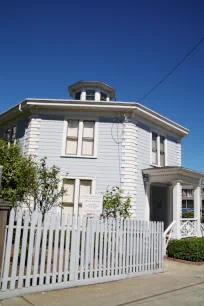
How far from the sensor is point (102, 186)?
40.0 ft

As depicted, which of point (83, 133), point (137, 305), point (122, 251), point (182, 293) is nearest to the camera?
point (137, 305)

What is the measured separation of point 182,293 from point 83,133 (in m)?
8.57

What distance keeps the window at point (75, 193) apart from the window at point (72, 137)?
147cm

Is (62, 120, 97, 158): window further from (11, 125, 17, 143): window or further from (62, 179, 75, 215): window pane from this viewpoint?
(11, 125, 17, 143): window

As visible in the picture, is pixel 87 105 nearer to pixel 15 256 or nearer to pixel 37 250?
pixel 37 250

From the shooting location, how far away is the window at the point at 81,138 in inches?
497

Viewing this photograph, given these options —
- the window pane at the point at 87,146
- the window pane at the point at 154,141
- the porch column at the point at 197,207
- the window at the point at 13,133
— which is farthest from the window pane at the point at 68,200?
the porch column at the point at 197,207

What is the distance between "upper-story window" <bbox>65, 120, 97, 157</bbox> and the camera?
12625 millimetres

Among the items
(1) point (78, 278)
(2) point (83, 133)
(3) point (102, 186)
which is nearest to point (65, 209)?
(3) point (102, 186)

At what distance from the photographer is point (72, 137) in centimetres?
1279

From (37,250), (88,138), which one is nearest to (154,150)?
(88,138)

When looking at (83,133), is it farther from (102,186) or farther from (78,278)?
(78,278)

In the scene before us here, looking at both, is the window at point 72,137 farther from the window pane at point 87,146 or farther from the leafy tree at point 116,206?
the leafy tree at point 116,206

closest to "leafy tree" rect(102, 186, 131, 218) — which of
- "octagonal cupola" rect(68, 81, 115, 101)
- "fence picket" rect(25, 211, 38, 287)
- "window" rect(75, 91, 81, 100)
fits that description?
"fence picket" rect(25, 211, 38, 287)
